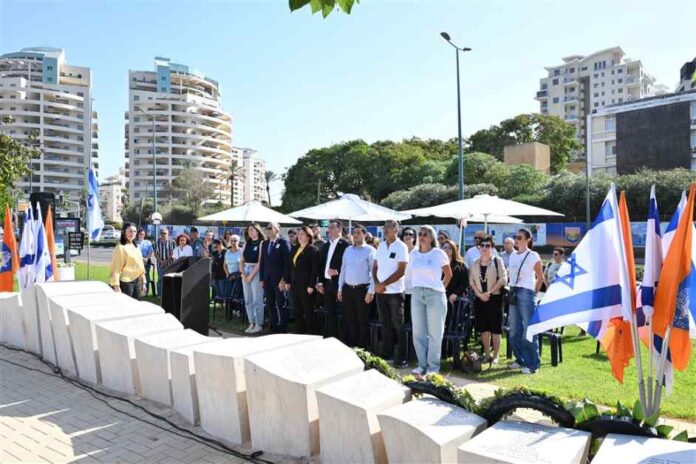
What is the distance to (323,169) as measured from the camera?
64438mm

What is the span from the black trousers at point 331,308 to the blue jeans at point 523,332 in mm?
2879

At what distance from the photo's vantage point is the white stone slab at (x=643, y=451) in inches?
110

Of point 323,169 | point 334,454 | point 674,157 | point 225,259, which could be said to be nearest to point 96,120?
point 323,169

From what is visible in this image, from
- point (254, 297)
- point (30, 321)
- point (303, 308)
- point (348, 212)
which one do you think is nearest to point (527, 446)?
point (303, 308)

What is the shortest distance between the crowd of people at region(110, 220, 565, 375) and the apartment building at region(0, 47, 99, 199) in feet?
314

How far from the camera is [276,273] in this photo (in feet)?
29.9

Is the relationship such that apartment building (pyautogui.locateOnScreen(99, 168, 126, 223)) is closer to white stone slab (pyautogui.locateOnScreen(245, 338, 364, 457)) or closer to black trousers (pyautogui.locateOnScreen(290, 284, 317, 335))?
black trousers (pyautogui.locateOnScreen(290, 284, 317, 335))

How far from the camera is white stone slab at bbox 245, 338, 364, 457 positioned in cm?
408

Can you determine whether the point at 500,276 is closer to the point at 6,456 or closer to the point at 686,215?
the point at 686,215

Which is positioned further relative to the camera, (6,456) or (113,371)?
(113,371)

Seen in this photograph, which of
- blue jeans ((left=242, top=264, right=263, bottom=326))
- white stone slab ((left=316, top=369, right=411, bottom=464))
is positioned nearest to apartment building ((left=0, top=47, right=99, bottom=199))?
blue jeans ((left=242, top=264, right=263, bottom=326))

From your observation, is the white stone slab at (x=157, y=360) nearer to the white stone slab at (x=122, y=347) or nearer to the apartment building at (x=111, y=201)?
the white stone slab at (x=122, y=347)

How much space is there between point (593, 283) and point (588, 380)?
311cm

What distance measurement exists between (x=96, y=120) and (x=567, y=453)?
130 metres
